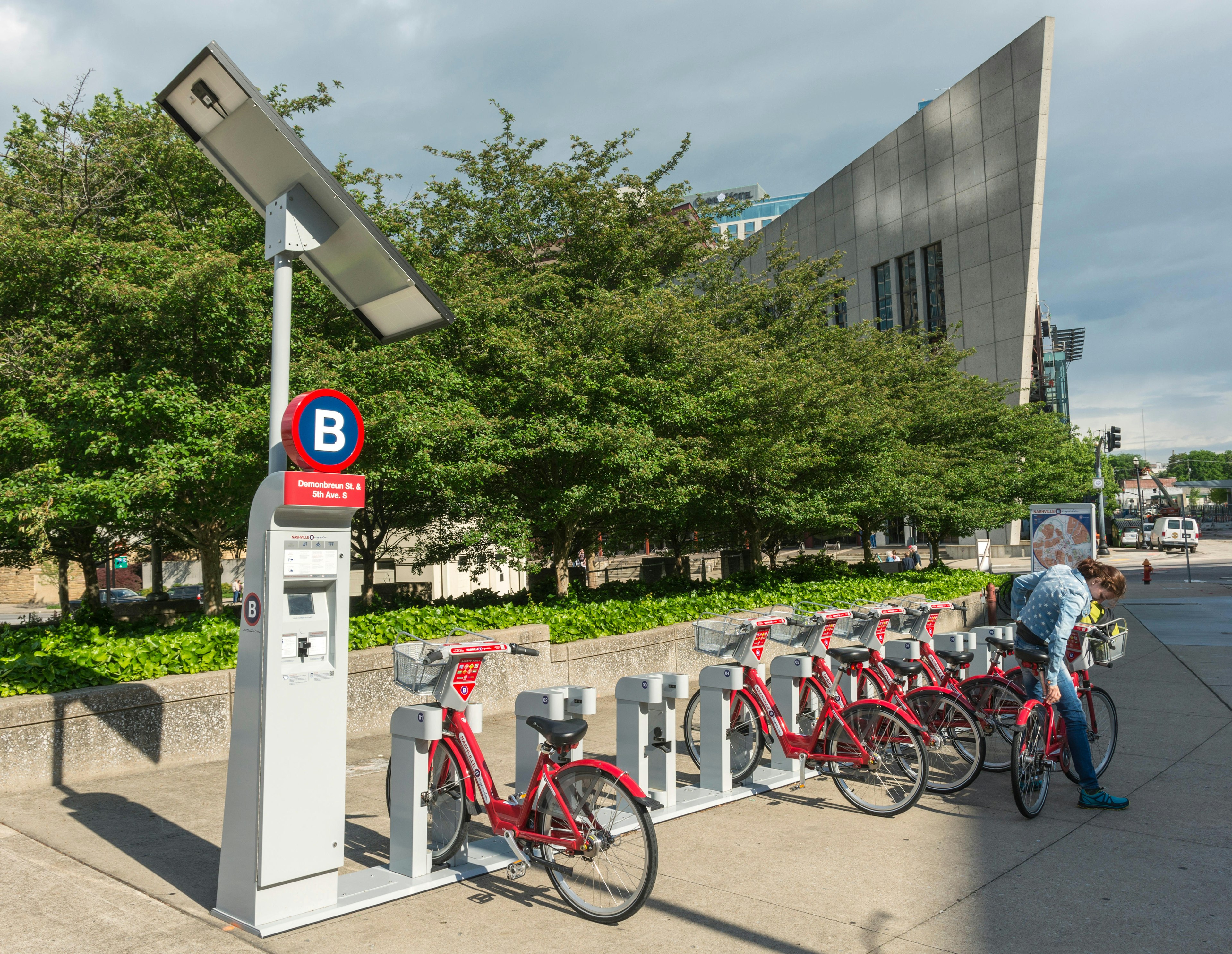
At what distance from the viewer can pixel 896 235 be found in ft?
185

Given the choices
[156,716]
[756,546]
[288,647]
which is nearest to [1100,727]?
[288,647]

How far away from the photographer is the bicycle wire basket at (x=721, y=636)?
6367 mm

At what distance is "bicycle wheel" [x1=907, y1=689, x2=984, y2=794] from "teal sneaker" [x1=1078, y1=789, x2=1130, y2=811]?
25.9 inches

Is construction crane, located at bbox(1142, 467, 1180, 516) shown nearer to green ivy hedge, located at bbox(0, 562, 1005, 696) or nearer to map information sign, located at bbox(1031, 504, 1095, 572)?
map information sign, located at bbox(1031, 504, 1095, 572)

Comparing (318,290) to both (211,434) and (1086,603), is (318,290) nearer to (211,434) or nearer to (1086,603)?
(211,434)

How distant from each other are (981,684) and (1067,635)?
53.7 inches

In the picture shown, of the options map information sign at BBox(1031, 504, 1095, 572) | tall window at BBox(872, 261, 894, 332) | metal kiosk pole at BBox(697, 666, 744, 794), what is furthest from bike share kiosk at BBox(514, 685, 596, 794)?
tall window at BBox(872, 261, 894, 332)

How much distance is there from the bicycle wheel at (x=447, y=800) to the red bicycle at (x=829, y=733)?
7.21 feet

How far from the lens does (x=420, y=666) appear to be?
4.63 metres

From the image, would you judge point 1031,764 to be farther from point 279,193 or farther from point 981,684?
point 279,193

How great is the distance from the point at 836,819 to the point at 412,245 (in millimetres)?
8418

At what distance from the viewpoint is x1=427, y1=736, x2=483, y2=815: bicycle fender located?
4.65 metres

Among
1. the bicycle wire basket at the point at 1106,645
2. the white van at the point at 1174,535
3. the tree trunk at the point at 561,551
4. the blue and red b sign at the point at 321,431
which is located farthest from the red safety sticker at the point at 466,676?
the white van at the point at 1174,535

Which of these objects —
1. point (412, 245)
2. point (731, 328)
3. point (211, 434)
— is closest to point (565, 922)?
point (211, 434)
